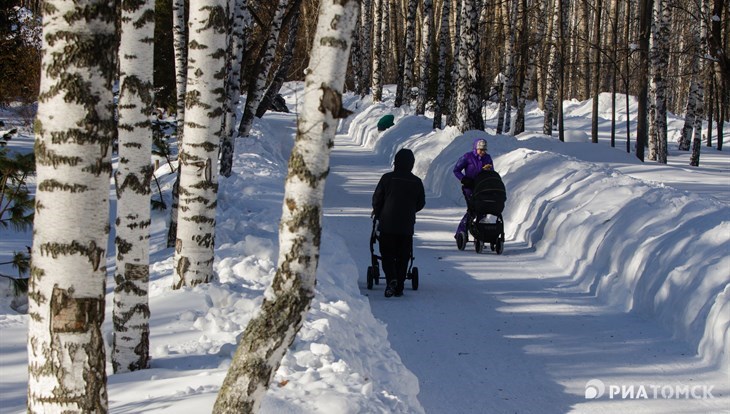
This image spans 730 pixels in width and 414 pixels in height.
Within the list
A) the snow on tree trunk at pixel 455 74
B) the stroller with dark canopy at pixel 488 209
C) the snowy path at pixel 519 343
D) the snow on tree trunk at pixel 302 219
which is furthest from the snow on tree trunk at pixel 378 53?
the snow on tree trunk at pixel 302 219

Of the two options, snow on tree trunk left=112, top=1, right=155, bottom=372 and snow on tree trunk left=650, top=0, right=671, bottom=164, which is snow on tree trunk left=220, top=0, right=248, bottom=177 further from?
snow on tree trunk left=650, top=0, right=671, bottom=164

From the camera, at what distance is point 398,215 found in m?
10.2

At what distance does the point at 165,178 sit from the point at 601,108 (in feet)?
144

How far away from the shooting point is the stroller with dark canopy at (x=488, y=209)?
41.7 ft

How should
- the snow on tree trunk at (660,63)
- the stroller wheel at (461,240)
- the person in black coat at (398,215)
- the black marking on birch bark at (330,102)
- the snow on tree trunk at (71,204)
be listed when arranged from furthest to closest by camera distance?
1. the snow on tree trunk at (660,63)
2. the stroller wheel at (461,240)
3. the person in black coat at (398,215)
4. the black marking on birch bark at (330,102)
5. the snow on tree trunk at (71,204)

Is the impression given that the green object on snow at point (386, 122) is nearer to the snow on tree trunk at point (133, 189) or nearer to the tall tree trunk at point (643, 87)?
the tall tree trunk at point (643, 87)

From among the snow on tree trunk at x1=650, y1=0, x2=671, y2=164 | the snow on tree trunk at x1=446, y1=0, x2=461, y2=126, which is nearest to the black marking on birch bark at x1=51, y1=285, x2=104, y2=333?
the snow on tree trunk at x1=650, y1=0, x2=671, y2=164

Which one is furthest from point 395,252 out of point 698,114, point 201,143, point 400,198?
point 698,114

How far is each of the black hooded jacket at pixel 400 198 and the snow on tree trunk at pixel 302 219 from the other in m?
6.23

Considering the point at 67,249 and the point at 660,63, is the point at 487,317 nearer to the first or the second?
the point at 67,249

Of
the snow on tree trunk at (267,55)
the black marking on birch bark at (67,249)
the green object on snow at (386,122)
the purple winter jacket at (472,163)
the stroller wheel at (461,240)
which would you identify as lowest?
the stroller wheel at (461,240)

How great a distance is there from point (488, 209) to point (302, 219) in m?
9.10

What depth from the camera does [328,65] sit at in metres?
3.78

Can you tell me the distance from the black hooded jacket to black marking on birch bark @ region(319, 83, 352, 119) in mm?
6401
